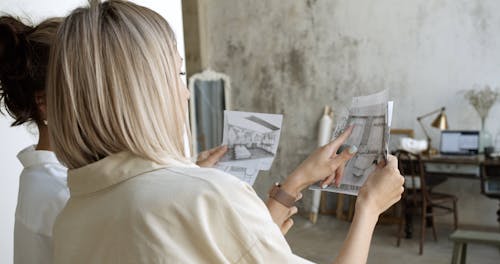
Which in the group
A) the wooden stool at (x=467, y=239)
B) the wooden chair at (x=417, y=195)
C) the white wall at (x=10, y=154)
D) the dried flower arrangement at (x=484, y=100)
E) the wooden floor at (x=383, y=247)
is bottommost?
the wooden floor at (x=383, y=247)

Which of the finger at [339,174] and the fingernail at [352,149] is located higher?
the fingernail at [352,149]

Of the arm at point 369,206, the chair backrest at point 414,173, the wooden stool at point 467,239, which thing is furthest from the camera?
the chair backrest at point 414,173

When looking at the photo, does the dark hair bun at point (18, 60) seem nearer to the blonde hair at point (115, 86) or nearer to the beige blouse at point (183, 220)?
the blonde hair at point (115, 86)

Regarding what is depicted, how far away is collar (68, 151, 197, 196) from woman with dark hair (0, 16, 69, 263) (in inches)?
14.7

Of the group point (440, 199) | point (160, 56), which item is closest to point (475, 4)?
point (440, 199)

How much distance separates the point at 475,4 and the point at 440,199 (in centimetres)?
215

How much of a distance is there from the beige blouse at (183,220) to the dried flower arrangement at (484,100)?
5644 millimetres

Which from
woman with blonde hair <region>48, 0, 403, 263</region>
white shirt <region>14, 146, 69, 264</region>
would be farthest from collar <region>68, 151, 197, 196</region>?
white shirt <region>14, 146, 69, 264</region>

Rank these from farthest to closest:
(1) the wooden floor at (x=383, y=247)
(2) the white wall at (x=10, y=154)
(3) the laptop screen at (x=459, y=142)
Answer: (3) the laptop screen at (x=459, y=142) → (1) the wooden floor at (x=383, y=247) → (2) the white wall at (x=10, y=154)

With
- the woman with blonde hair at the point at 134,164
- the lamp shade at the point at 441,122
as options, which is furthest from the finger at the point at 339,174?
the lamp shade at the point at 441,122

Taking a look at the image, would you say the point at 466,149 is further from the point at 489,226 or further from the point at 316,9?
the point at 316,9

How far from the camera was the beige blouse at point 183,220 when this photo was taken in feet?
2.56

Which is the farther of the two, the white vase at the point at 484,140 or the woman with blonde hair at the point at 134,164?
the white vase at the point at 484,140

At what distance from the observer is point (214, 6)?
7.96m
